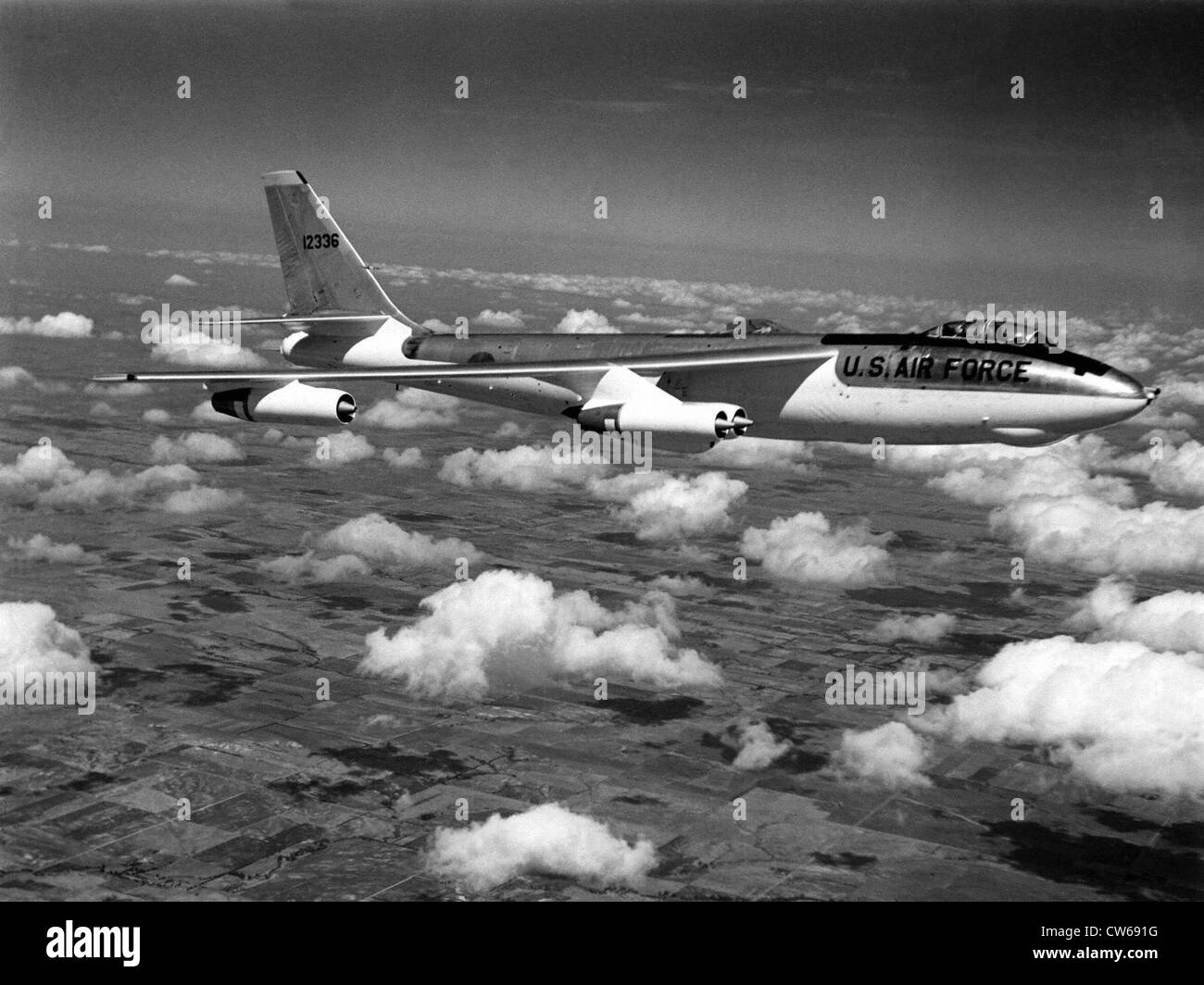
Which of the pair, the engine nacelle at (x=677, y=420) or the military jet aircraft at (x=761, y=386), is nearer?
the military jet aircraft at (x=761, y=386)

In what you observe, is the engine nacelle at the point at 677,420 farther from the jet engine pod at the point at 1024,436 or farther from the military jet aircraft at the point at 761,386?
the jet engine pod at the point at 1024,436

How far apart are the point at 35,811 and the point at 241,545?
7437cm

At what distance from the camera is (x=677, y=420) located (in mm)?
29922

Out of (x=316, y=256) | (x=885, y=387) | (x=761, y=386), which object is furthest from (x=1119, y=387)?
(x=316, y=256)

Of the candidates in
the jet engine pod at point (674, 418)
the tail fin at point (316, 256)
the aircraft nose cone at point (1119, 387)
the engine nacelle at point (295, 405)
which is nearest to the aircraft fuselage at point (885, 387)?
the aircraft nose cone at point (1119, 387)

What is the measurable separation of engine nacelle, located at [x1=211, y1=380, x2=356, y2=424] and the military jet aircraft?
0.03 m

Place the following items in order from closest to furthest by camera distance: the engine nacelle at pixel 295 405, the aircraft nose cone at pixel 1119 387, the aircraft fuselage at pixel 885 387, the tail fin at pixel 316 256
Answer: the aircraft nose cone at pixel 1119 387
the aircraft fuselage at pixel 885 387
the engine nacelle at pixel 295 405
the tail fin at pixel 316 256

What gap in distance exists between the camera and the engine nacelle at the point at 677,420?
29562mm

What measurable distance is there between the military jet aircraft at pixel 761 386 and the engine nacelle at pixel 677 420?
0.04 meters

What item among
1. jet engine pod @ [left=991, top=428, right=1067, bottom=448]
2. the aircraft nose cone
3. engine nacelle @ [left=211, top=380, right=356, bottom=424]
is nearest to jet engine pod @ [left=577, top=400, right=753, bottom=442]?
jet engine pod @ [left=991, top=428, right=1067, bottom=448]

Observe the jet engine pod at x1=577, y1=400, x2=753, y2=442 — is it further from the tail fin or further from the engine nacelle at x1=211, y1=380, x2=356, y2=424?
the tail fin

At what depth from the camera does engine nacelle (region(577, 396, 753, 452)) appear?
29562mm

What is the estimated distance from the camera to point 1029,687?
114812 mm

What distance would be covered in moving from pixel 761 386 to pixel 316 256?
15776 millimetres
